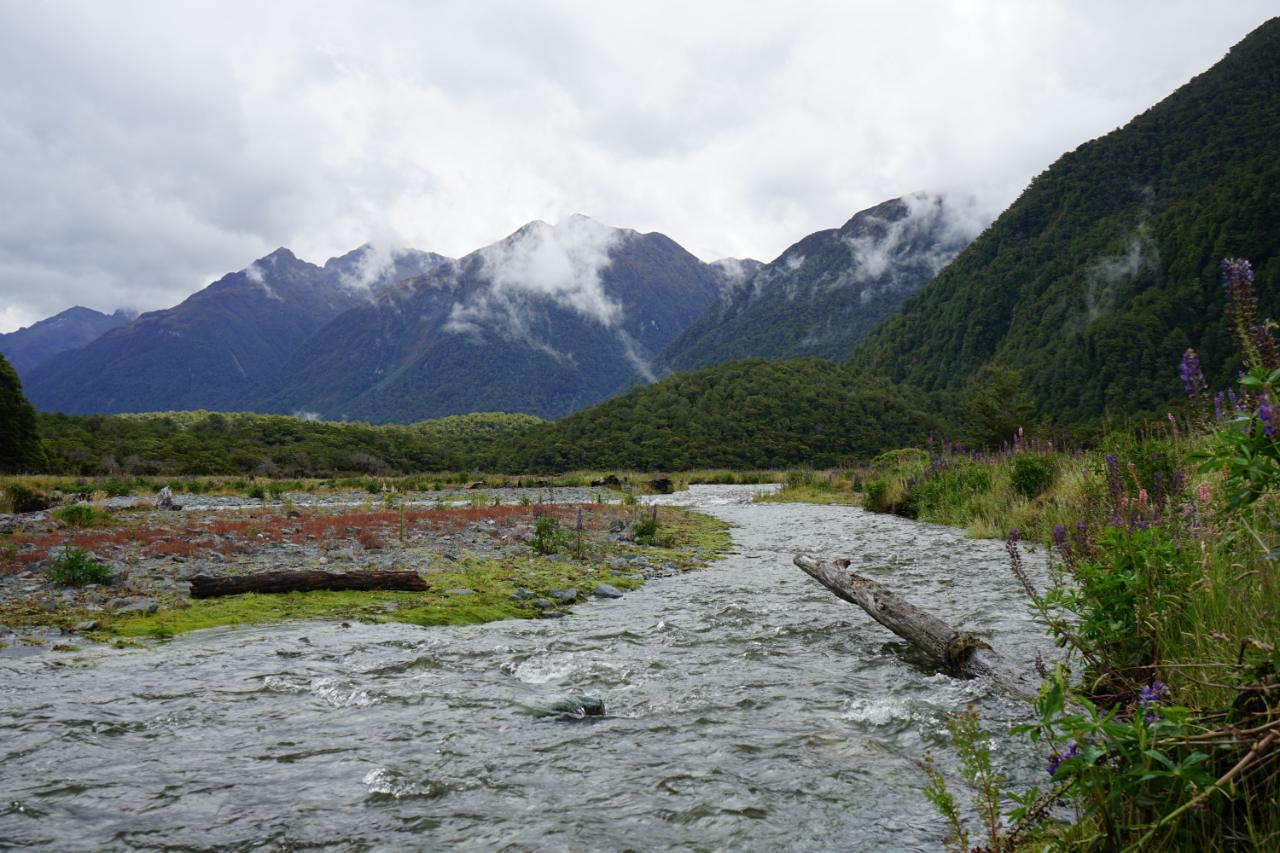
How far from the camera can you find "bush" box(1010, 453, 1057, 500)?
1678 cm

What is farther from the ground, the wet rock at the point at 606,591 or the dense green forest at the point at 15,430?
the dense green forest at the point at 15,430

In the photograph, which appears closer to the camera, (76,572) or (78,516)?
(76,572)

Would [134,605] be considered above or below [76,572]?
below

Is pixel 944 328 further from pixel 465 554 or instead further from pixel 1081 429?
pixel 465 554

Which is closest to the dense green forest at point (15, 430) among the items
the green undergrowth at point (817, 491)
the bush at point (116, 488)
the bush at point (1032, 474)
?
the bush at point (116, 488)

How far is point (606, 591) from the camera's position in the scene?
11.0 meters

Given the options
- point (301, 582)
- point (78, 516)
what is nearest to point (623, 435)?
point (78, 516)

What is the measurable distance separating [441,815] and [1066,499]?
46.9 feet

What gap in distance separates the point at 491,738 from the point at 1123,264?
451 feet

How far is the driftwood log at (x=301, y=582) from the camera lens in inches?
Result: 384

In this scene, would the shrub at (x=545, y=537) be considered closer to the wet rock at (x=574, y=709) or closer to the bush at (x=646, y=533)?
the bush at (x=646, y=533)

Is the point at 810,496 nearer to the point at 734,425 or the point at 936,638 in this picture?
the point at 936,638

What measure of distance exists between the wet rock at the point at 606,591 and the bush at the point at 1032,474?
11.7 m

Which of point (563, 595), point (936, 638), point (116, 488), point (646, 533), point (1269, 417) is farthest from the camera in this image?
point (116, 488)
